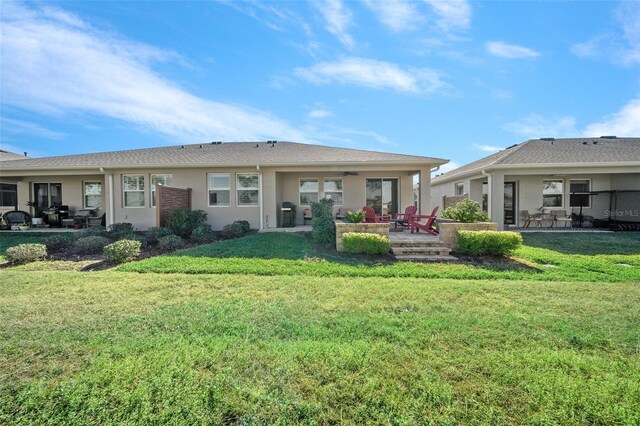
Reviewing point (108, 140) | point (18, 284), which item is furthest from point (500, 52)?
point (108, 140)

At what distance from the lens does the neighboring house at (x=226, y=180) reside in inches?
462

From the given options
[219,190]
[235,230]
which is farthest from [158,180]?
[235,230]

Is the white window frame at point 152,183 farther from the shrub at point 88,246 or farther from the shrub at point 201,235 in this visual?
the shrub at point 88,246

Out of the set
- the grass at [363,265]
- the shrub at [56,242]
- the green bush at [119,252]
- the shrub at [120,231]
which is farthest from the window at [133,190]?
the grass at [363,265]

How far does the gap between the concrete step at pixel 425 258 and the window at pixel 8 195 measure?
18650 millimetres

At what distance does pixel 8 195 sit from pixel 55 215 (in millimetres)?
3967

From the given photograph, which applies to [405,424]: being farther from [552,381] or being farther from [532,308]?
[532,308]

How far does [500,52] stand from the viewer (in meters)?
9.83

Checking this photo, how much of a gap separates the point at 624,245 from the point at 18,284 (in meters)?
15.2

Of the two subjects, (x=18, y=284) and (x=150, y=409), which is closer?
(x=150, y=409)

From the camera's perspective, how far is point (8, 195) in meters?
14.7

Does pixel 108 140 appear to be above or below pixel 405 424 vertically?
above

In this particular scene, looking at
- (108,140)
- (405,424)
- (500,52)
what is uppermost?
(500,52)

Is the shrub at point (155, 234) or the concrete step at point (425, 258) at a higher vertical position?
the shrub at point (155, 234)
